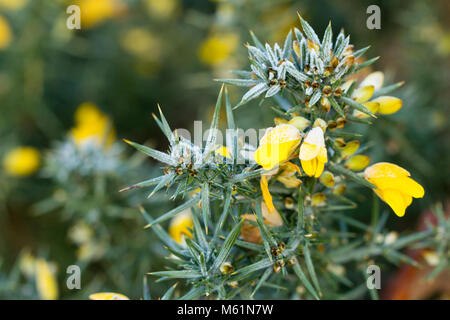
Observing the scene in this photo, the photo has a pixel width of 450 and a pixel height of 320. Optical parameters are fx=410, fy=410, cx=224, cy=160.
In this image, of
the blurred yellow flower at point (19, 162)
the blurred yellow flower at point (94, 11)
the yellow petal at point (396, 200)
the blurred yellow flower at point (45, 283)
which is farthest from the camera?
the blurred yellow flower at point (94, 11)

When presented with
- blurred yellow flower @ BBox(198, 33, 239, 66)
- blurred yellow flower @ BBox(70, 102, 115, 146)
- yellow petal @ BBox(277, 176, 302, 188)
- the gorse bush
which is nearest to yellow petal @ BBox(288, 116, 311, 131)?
the gorse bush

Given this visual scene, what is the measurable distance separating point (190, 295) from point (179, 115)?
1.73 metres

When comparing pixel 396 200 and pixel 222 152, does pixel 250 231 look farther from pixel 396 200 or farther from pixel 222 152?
pixel 396 200

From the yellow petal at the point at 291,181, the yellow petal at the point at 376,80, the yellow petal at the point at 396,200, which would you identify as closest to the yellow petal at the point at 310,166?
the yellow petal at the point at 291,181

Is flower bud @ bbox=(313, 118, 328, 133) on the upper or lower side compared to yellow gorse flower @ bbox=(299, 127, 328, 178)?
upper

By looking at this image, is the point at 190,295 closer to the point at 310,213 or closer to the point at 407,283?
the point at 310,213

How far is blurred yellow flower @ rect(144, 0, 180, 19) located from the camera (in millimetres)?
2662

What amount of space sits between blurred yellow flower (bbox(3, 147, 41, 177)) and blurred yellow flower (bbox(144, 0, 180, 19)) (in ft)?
3.97

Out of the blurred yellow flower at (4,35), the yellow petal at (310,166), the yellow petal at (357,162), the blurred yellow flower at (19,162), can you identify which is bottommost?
the yellow petal at (310,166)

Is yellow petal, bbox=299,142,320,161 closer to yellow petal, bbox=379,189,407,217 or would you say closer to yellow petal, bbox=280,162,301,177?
yellow petal, bbox=280,162,301,177

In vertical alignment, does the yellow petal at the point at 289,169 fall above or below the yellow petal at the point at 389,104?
below

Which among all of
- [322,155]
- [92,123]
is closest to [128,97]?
[92,123]

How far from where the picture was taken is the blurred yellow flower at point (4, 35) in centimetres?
225

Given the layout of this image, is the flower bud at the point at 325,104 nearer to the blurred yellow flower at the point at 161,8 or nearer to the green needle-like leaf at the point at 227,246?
the green needle-like leaf at the point at 227,246
